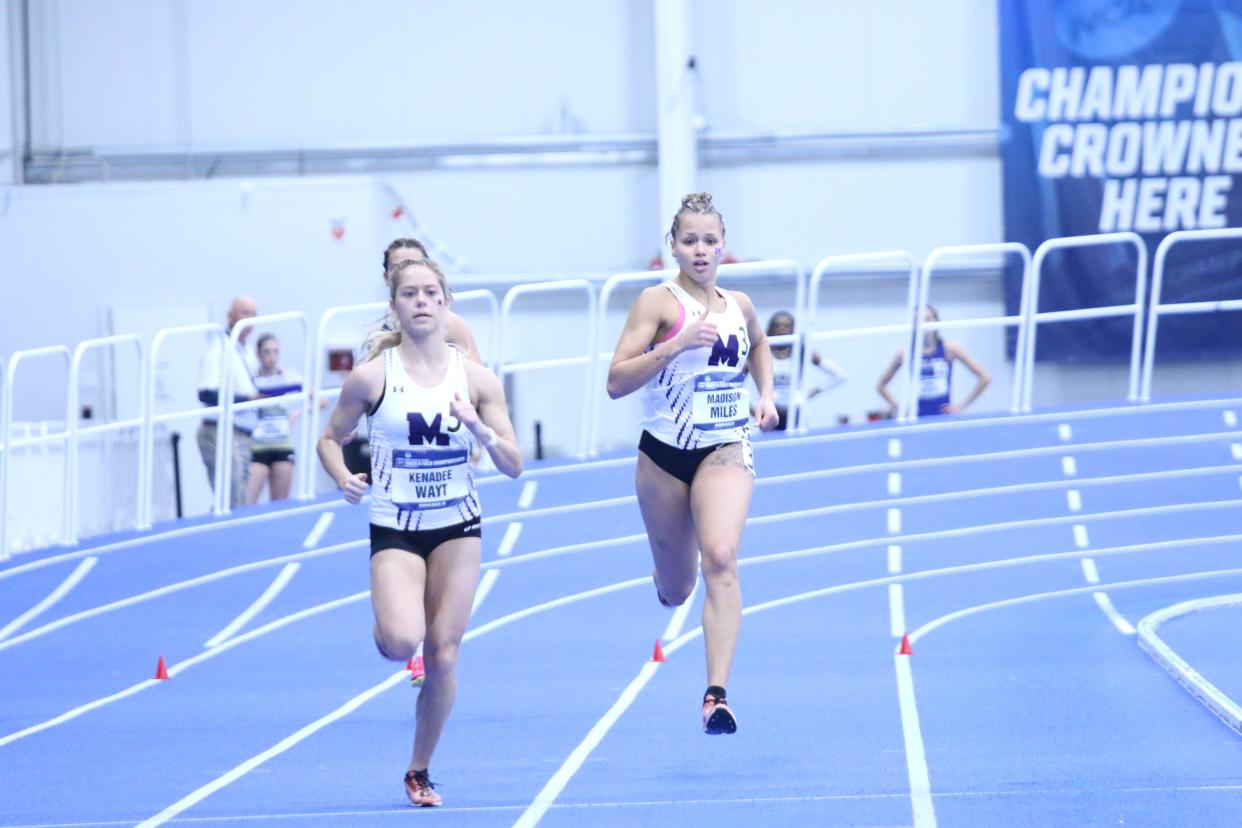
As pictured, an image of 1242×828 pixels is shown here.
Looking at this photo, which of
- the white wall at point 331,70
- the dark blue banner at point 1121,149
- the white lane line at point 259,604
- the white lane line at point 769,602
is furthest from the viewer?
the white wall at point 331,70

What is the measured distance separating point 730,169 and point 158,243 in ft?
20.0

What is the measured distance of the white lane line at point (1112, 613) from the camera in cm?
1009

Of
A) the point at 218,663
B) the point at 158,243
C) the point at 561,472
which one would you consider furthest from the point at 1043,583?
the point at 158,243

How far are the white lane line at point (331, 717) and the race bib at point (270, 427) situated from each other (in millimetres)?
2218

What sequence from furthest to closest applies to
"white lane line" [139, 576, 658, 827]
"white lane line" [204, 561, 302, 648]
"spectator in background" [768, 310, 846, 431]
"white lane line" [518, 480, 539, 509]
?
"spectator in background" [768, 310, 846, 431]
"white lane line" [518, 480, 539, 509]
"white lane line" [204, 561, 302, 648]
"white lane line" [139, 576, 658, 827]

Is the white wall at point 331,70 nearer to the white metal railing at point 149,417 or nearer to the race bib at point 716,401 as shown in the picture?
the white metal railing at point 149,417

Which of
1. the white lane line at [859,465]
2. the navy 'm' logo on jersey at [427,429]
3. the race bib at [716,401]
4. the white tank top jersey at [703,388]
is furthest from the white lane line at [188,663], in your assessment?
the race bib at [716,401]

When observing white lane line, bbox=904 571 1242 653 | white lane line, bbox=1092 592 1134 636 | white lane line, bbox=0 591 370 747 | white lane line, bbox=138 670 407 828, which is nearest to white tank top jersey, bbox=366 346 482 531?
white lane line, bbox=138 670 407 828

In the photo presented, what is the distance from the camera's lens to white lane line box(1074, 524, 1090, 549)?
40.7 ft

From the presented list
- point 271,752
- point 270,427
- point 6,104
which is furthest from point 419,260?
point 6,104

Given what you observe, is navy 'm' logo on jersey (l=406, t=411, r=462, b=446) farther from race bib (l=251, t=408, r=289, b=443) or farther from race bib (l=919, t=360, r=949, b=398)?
race bib (l=919, t=360, r=949, b=398)

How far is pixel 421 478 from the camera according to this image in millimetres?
6074

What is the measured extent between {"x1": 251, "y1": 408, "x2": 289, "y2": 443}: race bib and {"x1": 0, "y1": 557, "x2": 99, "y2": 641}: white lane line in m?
1.74

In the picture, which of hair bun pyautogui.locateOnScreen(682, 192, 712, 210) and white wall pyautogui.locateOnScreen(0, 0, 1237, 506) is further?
white wall pyautogui.locateOnScreen(0, 0, 1237, 506)
